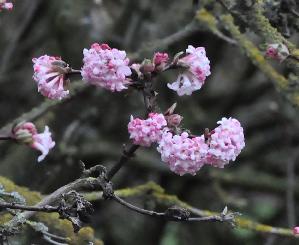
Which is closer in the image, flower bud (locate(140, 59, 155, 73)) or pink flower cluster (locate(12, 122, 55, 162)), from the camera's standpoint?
pink flower cluster (locate(12, 122, 55, 162))

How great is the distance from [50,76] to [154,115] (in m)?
0.25

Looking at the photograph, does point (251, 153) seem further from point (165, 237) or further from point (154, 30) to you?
point (154, 30)

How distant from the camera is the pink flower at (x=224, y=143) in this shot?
162cm

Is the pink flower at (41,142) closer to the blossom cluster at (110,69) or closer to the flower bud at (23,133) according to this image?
the flower bud at (23,133)

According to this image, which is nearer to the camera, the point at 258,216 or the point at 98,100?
the point at 98,100

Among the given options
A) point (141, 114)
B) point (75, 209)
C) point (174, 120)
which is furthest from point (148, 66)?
point (141, 114)

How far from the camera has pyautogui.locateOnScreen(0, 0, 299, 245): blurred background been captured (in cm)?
370

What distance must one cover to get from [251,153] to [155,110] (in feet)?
9.88

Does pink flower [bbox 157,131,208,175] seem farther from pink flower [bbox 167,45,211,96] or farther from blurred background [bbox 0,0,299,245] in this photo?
blurred background [bbox 0,0,299,245]

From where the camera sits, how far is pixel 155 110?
1695 millimetres

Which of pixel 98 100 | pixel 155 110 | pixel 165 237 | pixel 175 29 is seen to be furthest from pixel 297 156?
pixel 155 110

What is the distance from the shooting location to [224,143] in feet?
5.31

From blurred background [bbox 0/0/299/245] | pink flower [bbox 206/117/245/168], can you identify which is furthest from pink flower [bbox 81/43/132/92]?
blurred background [bbox 0/0/299/245]

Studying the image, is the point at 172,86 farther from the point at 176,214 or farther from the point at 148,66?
the point at 176,214
